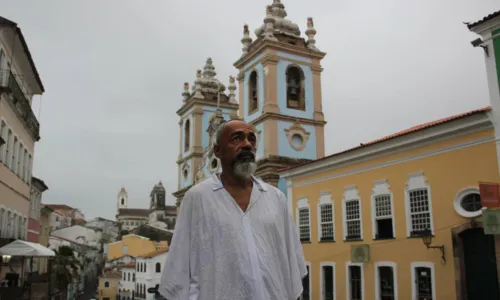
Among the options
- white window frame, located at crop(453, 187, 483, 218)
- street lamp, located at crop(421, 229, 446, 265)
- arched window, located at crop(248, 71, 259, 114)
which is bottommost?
street lamp, located at crop(421, 229, 446, 265)

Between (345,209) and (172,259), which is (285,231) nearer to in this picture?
(172,259)

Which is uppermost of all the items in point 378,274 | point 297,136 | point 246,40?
point 246,40

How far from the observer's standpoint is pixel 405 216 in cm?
1517

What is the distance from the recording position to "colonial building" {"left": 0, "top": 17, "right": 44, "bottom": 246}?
16.1 meters

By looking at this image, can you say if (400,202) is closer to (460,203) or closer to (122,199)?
(460,203)

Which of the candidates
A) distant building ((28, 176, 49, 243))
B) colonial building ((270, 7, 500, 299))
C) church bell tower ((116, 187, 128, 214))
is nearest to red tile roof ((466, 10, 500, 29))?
colonial building ((270, 7, 500, 299))

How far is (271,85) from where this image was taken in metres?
26.1

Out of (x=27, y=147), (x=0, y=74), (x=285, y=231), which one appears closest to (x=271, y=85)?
(x=27, y=147)

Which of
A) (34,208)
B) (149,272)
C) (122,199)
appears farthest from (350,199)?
(122,199)

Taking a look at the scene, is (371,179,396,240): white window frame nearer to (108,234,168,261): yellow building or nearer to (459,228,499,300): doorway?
(459,228,499,300): doorway

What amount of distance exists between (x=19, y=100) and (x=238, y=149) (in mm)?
16761

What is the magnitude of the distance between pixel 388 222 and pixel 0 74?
1267 cm

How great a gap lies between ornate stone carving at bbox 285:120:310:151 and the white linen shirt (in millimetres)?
22896

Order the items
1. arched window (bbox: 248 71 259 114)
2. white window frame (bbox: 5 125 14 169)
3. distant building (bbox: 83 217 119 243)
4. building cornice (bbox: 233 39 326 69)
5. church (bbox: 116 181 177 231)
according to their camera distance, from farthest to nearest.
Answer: distant building (bbox: 83 217 119 243) → church (bbox: 116 181 177 231) → arched window (bbox: 248 71 259 114) → building cornice (bbox: 233 39 326 69) → white window frame (bbox: 5 125 14 169)
